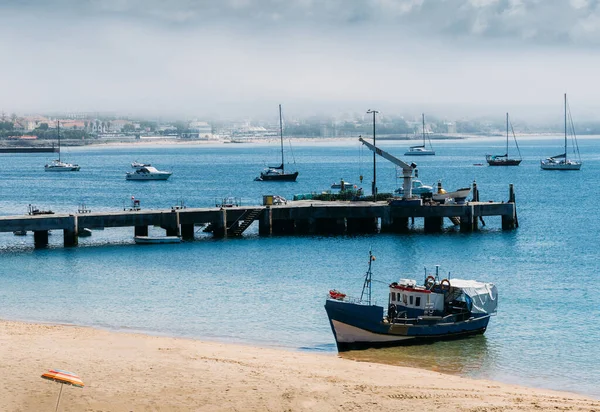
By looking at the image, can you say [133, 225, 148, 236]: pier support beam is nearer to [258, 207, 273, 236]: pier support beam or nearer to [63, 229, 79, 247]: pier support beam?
[63, 229, 79, 247]: pier support beam

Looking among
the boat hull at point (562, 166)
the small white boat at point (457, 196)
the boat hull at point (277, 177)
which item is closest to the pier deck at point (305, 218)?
the small white boat at point (457, 196)

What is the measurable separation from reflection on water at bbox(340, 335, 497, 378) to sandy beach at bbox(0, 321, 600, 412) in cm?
164

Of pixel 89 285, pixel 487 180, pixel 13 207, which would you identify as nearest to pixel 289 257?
pixel 89 285

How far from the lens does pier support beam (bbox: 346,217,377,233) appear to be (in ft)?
289

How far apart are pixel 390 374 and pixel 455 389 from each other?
10.8 ft

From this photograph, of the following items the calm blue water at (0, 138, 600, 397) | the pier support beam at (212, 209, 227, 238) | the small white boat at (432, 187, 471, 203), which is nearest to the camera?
the calm blue water at (0, 138, 600, 397)

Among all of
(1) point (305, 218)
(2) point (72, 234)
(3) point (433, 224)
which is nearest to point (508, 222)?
(3) point (433, 224)

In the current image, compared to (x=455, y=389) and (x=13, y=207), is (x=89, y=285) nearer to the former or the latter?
(x=455, y=389)

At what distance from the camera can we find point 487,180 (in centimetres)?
17050

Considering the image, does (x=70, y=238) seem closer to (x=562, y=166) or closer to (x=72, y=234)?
(x=72, y=234)

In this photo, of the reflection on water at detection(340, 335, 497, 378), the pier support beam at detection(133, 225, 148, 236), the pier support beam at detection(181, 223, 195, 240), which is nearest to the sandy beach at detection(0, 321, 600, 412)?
the reflection on water at detection(340, 335, 497, 378)

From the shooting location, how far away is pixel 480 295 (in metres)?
48.2

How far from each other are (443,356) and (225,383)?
40.9 feet

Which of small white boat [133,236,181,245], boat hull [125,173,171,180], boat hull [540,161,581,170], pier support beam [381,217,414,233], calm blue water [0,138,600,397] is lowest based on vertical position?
calm blue water [0,138,600,397]
